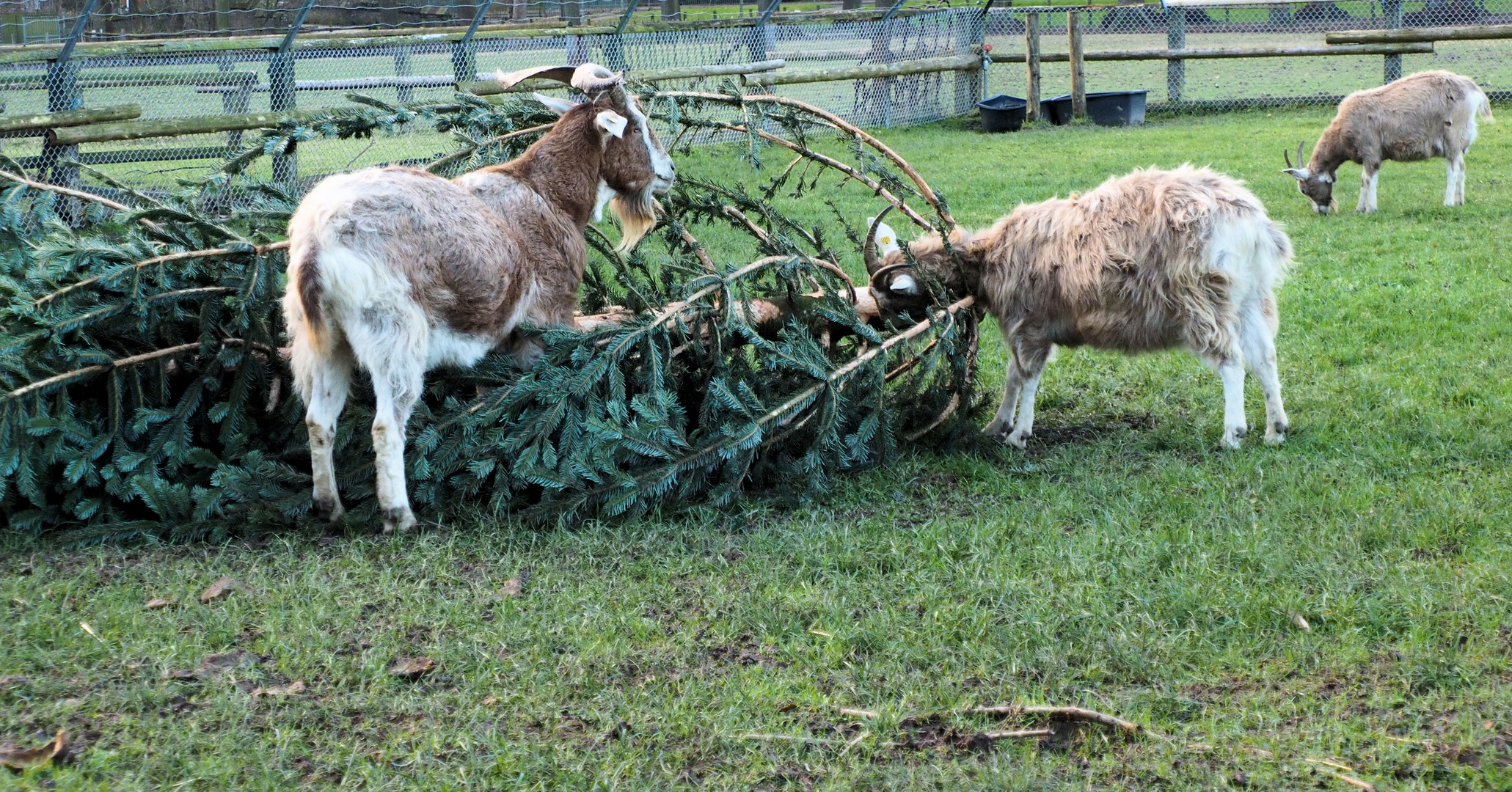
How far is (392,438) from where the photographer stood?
203 inches

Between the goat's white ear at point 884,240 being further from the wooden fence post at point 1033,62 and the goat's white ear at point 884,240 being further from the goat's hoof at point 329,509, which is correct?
the wooden fence post at point 1033,62

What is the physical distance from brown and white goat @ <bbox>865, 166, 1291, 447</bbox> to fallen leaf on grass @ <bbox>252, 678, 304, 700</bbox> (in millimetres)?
3972

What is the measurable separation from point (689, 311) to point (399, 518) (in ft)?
5.60

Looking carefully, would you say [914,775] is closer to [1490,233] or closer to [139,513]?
[139,513]

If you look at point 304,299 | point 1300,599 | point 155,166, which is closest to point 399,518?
point 304,299

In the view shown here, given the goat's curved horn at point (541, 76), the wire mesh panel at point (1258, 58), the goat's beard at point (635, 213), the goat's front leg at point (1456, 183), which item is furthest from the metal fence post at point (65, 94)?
the wire mesh panel at point (1258, 58)

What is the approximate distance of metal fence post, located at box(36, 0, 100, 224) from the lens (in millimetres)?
10211

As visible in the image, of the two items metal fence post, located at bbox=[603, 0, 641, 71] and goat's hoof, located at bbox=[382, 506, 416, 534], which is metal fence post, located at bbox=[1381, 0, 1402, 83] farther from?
goat's hoof, located at bbox=[382, 506, 416, 534]

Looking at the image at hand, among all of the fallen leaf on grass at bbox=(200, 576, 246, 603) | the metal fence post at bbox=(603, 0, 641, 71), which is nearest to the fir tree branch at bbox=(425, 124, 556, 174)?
the fallen leaf on grass at bbox=(200, 576, 246, 603)

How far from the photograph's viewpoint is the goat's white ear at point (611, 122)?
6062mm

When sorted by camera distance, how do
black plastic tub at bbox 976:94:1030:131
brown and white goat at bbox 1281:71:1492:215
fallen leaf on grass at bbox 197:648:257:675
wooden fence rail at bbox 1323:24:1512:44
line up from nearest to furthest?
fallen leaf on grass at bbox 197:648:257:675, brown and white goat at bbox 1281:71:1492:215, wooden fence rail at bbox 1323:24:1512:44, black plastic tub at bbox 976:94:1030:131

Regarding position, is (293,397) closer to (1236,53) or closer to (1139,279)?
(1139,279)

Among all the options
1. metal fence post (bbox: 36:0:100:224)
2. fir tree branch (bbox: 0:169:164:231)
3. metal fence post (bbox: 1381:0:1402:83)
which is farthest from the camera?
metal fence post (bbox: 1381:0:1402:83)

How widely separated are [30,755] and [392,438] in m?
1.97
